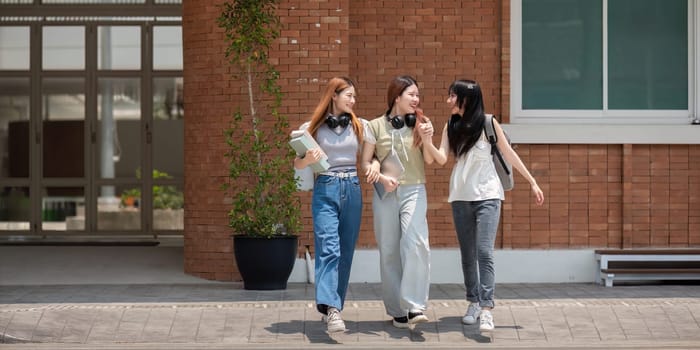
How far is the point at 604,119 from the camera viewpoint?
1175 centimetres

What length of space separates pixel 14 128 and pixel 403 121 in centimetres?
1035

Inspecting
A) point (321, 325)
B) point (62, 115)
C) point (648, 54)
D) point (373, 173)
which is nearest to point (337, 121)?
point (373, 173)

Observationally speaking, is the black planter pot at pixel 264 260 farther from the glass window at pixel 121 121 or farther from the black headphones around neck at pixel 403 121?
the glass window at pixel 121 121

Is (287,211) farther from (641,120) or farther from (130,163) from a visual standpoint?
(130,163)

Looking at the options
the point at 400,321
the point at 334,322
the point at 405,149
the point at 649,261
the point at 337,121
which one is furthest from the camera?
the point at 649,261

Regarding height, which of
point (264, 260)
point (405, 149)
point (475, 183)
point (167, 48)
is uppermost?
point (167, 48)

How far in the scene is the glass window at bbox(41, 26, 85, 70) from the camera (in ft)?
56.3

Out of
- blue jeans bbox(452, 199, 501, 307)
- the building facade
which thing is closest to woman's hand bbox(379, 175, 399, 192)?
blue jeans bbox(452, 199, 501, 307)

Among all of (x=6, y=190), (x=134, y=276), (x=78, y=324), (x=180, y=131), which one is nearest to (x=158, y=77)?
(x=180, y=131)

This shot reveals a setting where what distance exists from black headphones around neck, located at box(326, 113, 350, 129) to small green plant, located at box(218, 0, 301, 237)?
240 cm

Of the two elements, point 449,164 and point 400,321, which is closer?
point 400,321

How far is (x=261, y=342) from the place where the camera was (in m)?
8.27

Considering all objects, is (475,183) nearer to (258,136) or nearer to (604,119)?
(258,136)

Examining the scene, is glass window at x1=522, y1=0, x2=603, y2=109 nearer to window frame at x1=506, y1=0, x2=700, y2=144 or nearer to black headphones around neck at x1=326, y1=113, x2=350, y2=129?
window frame at x1=506, y1=0, x2=700, y2=144
